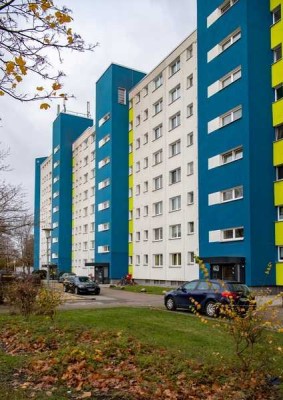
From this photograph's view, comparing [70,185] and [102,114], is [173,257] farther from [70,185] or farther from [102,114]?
[70,185]

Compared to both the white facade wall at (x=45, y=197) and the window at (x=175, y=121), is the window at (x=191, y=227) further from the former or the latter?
the white facade wall at (x=45, y=197)

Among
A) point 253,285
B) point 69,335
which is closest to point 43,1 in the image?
point 69,335

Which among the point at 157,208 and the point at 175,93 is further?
the point at 157,208

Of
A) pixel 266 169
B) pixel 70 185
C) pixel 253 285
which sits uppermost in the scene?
pixel 70 185

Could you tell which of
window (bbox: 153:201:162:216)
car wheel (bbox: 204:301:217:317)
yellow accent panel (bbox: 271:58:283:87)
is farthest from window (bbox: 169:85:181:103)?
car wheel (bbox: 204:301:217:317)

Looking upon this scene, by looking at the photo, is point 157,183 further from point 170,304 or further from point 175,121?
point 170,304

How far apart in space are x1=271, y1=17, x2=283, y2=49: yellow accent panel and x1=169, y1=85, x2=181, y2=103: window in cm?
1186

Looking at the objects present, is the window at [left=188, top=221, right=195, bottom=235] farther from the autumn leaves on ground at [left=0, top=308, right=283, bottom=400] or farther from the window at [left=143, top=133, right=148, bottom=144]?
the autumn leaves on ground at [left=0, top=308, right=283, bottom=400]

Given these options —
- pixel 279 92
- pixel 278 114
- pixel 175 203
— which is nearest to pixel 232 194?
pixel 278 114

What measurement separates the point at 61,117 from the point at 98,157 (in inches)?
842

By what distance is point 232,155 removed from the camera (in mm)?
30562

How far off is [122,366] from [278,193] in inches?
887

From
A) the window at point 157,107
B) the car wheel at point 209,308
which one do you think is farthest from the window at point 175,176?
the car wheel at point 209,308

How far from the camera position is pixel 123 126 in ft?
169
